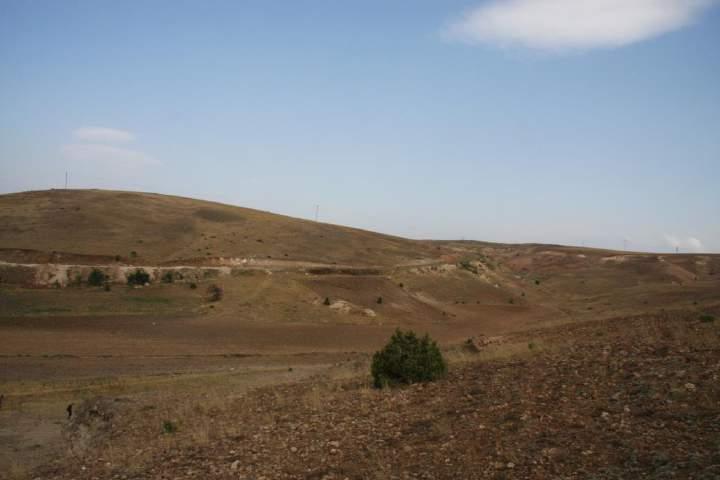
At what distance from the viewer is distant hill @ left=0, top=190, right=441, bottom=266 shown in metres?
47.8

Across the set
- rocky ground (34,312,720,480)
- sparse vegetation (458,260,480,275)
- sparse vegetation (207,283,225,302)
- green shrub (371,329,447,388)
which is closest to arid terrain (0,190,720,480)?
rocky ground (34,312,720,480)

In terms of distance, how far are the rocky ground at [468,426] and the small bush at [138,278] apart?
25.7 m

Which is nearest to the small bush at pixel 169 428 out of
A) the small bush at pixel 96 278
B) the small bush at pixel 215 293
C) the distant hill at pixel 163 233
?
the small bush at pixel 215 293

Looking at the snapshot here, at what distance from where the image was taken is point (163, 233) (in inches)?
2186

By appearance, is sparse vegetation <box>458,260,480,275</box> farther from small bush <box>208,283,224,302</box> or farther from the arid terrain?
small bush <box>208,283,224,302</box>

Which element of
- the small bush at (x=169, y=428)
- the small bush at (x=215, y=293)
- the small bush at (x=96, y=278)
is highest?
the small bush at (x=96, y=278)

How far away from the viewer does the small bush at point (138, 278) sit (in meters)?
39.0

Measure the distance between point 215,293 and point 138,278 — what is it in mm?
5168

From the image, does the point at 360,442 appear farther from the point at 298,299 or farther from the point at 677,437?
the point at 298,299

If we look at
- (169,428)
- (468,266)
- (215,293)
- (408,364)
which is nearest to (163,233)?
(215,293)

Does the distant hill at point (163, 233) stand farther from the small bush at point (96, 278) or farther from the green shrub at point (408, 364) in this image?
the green shrub at point (408, 364)

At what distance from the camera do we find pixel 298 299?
38906 mm

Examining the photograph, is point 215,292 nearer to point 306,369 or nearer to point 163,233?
point 306,369

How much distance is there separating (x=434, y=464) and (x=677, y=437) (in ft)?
9.58
